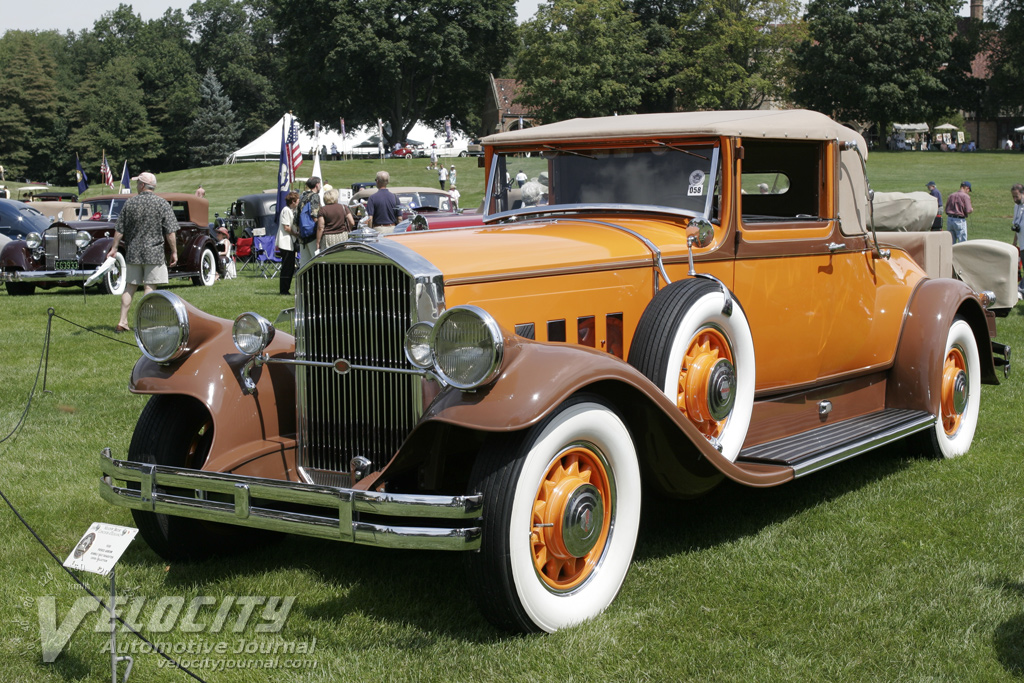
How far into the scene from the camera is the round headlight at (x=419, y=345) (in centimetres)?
368

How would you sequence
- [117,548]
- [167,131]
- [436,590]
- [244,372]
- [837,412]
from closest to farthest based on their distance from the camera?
[117,548] < [436,590] < [244,372] < [837,412] < [167,131]

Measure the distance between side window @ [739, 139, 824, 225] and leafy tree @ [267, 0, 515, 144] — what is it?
174 ft

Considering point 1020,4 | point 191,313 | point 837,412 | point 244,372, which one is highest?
point 1020,4

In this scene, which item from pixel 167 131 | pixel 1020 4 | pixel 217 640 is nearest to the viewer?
pixel 217 640

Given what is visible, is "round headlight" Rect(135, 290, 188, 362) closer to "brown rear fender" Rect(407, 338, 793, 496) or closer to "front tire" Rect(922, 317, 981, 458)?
"brown rear fender" Rect(407, 338, 793, 496)

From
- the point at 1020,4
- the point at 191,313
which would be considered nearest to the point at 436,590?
the point at 191,313

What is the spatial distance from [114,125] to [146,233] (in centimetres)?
6667

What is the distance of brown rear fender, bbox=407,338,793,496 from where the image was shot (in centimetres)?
339

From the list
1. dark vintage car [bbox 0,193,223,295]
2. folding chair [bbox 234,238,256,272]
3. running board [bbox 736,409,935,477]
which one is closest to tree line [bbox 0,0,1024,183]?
folding chair [bbox 234,238,256,272]

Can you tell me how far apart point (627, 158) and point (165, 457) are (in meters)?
2.75

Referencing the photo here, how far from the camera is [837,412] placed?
18.9ft

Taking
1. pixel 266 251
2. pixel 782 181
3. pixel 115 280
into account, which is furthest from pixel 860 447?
pixel 266 251

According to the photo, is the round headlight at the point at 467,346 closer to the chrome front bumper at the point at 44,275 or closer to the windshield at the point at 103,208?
the chrome front bumper at the point at 44,275

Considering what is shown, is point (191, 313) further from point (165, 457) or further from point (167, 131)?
point (167, 131)
